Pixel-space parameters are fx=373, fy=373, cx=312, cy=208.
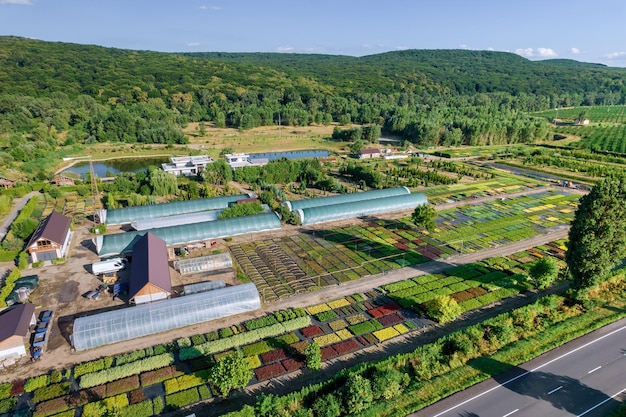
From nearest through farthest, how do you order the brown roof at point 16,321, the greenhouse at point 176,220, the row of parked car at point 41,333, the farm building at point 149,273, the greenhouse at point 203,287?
the brown roof at point 16,321, the row of parked car at point 41,333, the farm building at point 149,273, the greenhouse at point 203,287, the greenhouse at point 176,220

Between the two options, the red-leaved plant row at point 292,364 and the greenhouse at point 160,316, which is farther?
the greenhouse at point 160,316

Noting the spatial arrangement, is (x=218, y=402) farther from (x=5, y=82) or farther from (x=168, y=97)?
(x=5, y=82)

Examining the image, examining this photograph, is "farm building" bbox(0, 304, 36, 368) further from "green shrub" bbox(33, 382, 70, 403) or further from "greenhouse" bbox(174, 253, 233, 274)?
"greenhouse" bbox(174, 253, 233, 274)

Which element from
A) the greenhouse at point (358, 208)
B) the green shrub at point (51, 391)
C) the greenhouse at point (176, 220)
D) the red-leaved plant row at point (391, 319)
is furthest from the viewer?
the greenhouse at point (358, 208)

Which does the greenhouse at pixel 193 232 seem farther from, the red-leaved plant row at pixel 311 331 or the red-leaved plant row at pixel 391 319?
the red-leaved plant row at pixel 391 319

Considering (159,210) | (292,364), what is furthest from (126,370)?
(159,210)

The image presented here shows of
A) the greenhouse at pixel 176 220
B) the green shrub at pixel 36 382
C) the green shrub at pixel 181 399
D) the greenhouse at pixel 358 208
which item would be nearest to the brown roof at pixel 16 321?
the green shrub at pixel 36 382

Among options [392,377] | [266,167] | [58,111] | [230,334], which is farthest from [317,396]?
[58,111]

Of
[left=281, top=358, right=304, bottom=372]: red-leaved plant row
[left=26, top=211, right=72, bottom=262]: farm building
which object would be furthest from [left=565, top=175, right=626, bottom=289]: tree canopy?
[left=26, top=211, right=72, bottom=262]: farm building

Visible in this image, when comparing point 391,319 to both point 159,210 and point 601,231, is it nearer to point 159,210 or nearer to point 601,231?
point 601,231
